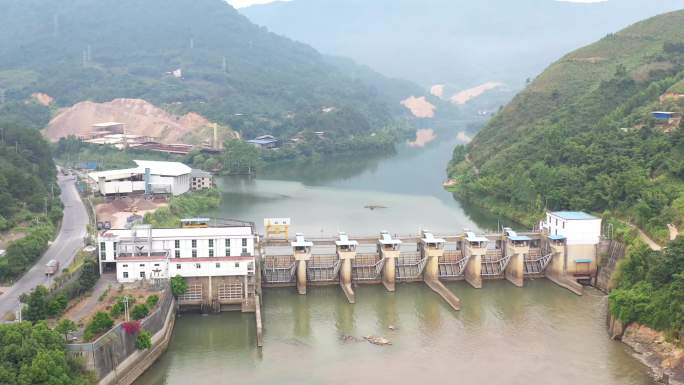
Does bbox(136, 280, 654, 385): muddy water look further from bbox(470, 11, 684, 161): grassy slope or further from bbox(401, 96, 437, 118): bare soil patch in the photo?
Answer: bbox(401, 96, 437, 118): bare soil patch

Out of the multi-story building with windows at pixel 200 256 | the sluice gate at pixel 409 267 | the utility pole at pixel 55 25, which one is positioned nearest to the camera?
the multi-story building with windows at pixel 200 256

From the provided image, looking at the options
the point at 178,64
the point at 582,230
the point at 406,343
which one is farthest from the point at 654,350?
the point at 178,64

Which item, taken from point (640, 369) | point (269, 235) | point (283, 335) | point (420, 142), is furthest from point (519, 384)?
point (420, 142)

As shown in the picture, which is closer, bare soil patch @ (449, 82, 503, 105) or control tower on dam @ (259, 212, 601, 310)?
control tower on dam @ (259, 212, 601, 310)

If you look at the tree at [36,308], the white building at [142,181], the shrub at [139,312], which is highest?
the white building at [142,181]

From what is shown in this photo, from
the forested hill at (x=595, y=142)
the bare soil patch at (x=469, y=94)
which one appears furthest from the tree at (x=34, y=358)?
the bare soil patch at (x=469, y=94)

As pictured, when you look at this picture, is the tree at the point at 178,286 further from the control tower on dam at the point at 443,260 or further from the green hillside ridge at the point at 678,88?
the green hillside ridge at the point at 678,88

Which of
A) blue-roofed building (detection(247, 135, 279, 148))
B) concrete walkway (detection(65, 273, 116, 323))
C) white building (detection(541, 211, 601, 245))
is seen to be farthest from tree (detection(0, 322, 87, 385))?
blue-roofed building (detection(247, 135, 279, 148))
